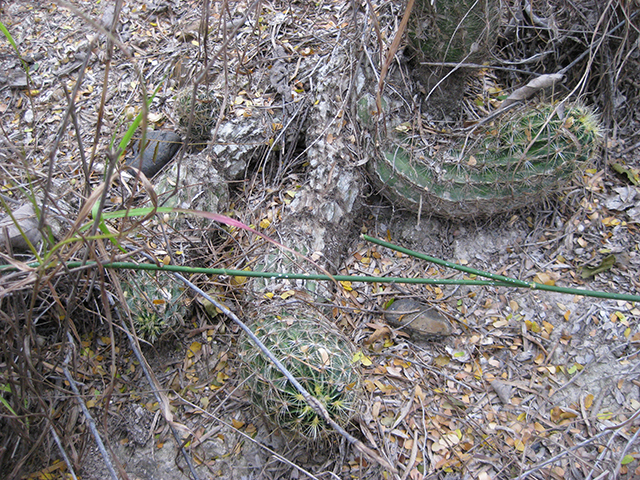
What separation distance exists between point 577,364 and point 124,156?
2.40m

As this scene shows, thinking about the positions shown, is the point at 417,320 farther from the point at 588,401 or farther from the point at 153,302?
the point at 153,302

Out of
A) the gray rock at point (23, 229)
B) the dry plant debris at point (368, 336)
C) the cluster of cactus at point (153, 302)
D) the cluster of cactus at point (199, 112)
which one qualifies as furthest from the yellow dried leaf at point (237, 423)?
the cluster of cactus at point (199, 112)

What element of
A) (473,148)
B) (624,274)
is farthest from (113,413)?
(624,274)

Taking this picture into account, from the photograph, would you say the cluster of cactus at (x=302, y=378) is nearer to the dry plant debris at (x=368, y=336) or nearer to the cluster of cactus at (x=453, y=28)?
the dry plant debris at (x=368, y=336)

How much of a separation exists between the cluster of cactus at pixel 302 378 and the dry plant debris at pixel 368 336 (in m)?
0.15

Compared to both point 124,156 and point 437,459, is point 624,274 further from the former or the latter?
point 124,156

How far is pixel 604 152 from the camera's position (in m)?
2.28

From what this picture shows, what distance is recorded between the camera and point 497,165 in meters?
1.87

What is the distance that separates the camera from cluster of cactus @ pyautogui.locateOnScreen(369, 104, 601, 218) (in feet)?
5.91

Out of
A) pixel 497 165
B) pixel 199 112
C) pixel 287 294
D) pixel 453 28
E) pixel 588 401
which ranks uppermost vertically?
pixel 453 28

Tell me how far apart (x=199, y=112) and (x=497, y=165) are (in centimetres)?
146

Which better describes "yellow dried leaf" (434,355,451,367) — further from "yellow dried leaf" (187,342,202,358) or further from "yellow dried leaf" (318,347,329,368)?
"yellow dried leaf" (187,342,202,358)

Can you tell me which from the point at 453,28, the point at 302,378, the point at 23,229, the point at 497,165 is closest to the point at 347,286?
the point at 302,378

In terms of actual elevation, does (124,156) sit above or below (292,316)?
above
